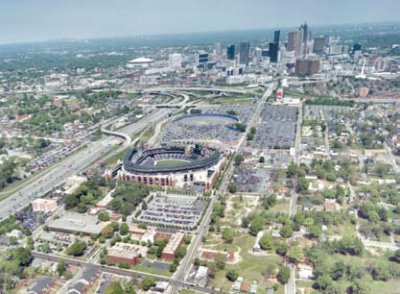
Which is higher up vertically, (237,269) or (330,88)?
(330,88)

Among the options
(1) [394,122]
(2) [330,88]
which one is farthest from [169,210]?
(2) [330,88]

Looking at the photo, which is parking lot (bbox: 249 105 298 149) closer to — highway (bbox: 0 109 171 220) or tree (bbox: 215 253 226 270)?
highway (bbox: 0 109 171 220)

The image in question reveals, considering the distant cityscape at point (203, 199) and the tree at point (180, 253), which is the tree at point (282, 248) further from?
the tree at point (180, 253)

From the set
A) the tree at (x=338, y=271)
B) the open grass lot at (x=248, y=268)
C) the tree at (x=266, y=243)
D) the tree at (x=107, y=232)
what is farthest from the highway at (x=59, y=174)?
the tree at (x=338, y=271)

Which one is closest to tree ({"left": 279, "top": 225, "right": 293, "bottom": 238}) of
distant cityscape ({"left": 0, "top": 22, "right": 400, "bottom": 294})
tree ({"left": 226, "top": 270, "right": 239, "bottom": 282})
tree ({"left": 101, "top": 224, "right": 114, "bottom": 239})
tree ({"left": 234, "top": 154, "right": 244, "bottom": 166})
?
distant cityscape ({"left": 0, "top": 22, "right": 400, "bottom": 294})

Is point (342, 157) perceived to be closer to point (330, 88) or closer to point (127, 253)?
point (127, 253)

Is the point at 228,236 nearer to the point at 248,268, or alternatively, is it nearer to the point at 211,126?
the point at 248,268

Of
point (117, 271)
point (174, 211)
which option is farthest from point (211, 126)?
point (117, 271)

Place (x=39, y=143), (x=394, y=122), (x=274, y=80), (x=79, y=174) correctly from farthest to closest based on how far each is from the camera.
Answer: (x=274, y=80), (x=394, y=122), (x=39, y=143), (x=79, y=174)
